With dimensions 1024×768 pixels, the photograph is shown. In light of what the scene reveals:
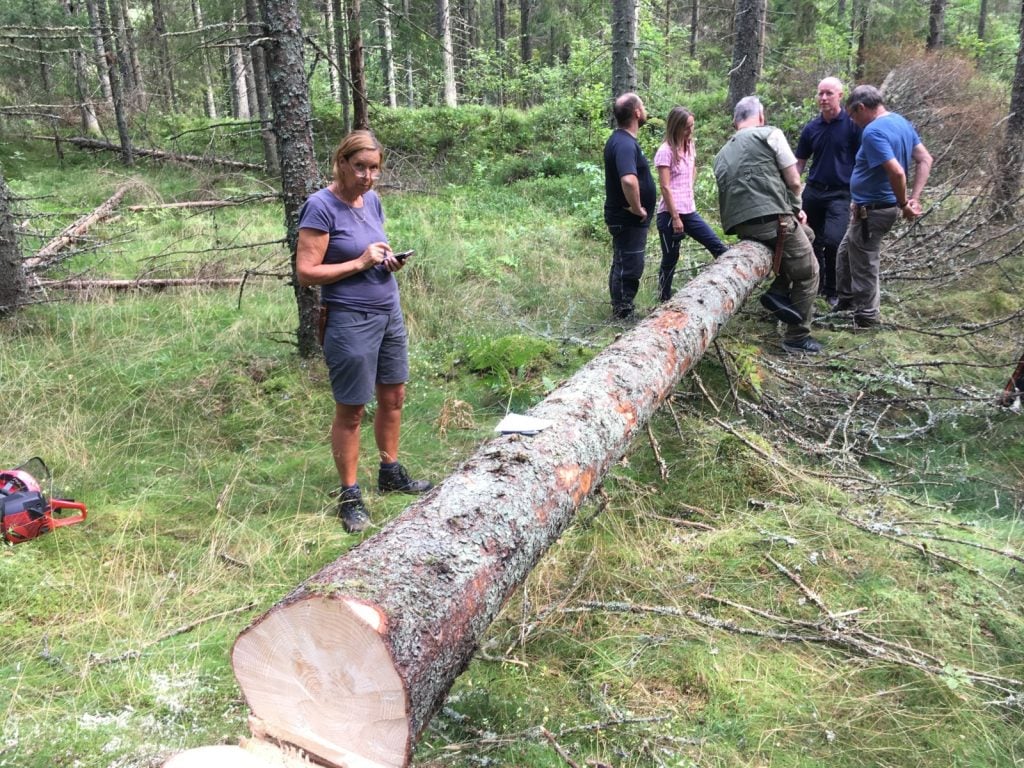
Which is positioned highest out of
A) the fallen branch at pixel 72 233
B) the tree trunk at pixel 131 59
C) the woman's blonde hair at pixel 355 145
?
the tree trunk at pixel 131 59

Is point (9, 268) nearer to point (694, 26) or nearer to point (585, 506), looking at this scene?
point (585, 506)

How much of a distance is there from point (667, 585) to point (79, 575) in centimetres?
266

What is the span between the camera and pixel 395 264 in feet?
11.0

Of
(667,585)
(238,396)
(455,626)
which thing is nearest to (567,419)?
(667,585)

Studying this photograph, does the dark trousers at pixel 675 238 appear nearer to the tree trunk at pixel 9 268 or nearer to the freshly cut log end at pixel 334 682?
the freshly cut log end at pixel 334 682

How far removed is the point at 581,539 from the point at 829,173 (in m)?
4.54

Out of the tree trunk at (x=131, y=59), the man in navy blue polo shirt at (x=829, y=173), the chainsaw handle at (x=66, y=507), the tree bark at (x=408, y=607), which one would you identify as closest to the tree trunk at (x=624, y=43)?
the man in navy blue polo shirt at (x=829, y=173)

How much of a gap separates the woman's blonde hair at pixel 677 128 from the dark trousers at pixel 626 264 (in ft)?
2.40

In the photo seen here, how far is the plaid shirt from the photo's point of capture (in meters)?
5.61

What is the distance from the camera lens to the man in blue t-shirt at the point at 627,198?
5355 mm

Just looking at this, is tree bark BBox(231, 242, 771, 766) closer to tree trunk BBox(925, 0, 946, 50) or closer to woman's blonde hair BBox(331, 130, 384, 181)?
woman's blonde hair BBox(331, 130, 384, 181)

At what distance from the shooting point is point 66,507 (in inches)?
137

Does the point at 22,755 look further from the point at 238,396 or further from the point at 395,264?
the point at 238,396

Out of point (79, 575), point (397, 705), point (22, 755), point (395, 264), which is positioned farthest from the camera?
point (395, 264)
